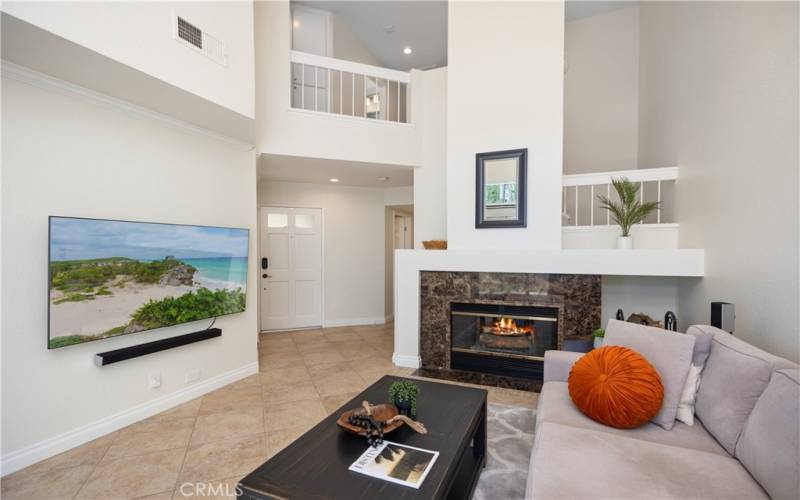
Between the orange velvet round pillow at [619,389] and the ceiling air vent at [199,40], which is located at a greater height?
the ceiling air vent at [199,40]

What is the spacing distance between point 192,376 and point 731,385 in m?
3.85

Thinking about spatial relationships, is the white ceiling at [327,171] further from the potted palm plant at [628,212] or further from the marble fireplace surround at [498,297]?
the potted palm plant at [628,212]

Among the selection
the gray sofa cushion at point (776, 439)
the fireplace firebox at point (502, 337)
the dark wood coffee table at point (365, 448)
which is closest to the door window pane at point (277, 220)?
the fireplace firebox at point (502, 337)

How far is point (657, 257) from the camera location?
327 cm

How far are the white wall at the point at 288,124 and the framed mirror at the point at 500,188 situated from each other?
1272 mm

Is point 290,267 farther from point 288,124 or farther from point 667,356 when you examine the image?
point 667,356

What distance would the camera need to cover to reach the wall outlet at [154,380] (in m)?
3.02

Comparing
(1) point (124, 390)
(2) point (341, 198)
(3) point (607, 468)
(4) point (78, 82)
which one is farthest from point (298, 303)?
(3) point (607, 468)

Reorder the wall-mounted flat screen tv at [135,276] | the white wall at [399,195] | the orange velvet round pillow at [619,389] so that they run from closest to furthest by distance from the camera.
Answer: the orange velvet round pillow at [619,389] < the wall-mounted flat screen tv at [135,276] < the white wall at [399,195]

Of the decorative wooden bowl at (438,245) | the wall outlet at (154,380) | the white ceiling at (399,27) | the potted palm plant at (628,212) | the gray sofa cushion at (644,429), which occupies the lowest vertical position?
the wall outlet at (154,380)

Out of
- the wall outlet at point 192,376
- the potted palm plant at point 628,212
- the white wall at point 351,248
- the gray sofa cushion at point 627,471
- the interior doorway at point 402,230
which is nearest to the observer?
the gray sofa cushion at point 627,471

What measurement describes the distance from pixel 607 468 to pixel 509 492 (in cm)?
76

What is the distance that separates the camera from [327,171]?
16.8 ft

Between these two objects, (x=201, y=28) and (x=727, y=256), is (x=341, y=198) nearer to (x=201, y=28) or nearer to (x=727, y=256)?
(x=201, y=28)
